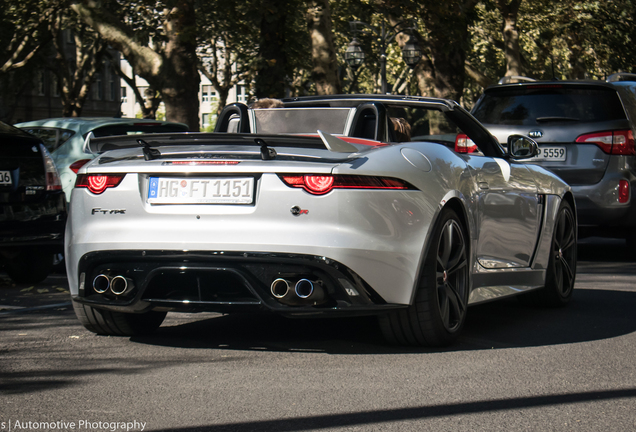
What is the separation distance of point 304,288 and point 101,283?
3.55 feet

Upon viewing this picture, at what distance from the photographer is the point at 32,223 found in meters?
8.09

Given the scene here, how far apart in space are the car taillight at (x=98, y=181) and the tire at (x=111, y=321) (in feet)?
2.36

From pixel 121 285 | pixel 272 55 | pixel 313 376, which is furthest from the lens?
pixel 272 55

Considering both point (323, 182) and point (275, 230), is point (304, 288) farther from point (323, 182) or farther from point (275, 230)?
point (323, 182)

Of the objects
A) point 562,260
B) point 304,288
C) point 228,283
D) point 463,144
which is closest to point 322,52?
point 463,144

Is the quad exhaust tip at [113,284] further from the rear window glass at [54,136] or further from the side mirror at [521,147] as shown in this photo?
the rear window glass at [54,136]

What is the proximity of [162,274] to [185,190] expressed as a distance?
1.41ft

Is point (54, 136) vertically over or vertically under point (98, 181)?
under

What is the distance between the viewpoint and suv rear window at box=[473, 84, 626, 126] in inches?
388

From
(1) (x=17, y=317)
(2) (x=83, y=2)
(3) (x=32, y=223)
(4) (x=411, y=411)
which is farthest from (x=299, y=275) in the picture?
(2) (x=83, y=2)

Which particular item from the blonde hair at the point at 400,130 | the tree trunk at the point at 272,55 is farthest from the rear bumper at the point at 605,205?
the tree trunk at the point at 272,55

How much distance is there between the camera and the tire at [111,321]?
5461mm

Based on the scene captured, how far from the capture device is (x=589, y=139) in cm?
984

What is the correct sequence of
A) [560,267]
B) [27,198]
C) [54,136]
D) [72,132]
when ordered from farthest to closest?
[54,136] < [72,132] < [27,198] < [560,267]
